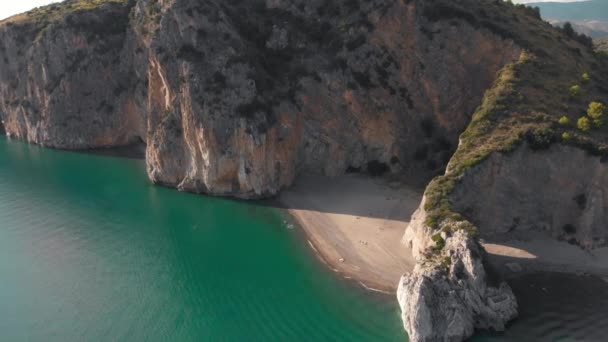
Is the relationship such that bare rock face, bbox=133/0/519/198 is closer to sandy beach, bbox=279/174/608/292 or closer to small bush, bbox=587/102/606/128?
sandy beach, bbox=279/174/608/292

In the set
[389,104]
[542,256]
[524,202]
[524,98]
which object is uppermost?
[389,104]

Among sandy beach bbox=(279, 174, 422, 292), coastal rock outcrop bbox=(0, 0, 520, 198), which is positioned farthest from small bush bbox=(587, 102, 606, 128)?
sandy beach bbox=(279, 174, 422, 292)

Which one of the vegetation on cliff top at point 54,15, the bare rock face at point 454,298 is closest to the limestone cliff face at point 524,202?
the bare rock face at point 454,298

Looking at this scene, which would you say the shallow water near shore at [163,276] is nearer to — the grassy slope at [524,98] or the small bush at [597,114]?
the grassy slope at [524,98]

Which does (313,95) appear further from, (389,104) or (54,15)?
(54,15)

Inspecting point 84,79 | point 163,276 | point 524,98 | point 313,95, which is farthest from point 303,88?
point 84,79
